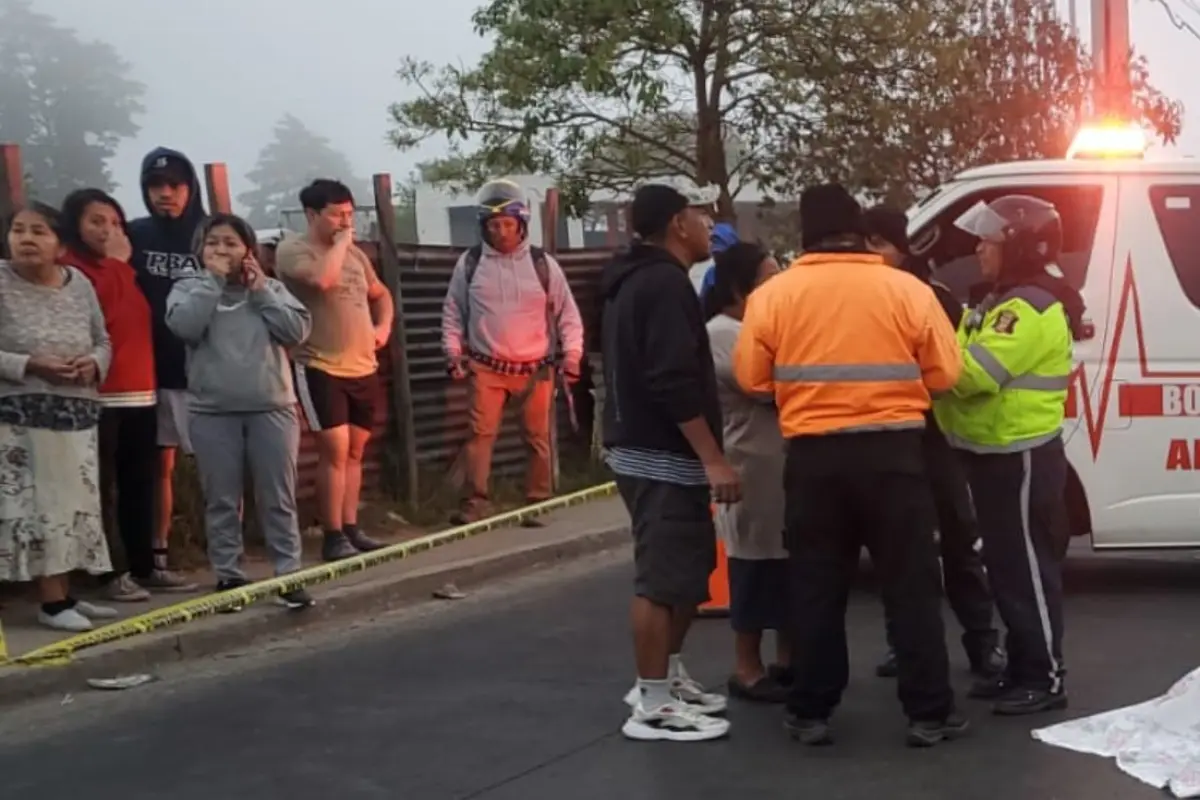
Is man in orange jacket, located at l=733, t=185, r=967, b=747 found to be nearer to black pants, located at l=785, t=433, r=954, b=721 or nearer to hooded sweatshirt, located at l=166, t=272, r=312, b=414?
black pants, located at l=785, t=433, r=954, b=721

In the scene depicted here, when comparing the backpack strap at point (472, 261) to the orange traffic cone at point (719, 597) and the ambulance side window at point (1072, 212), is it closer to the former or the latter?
the orange traffic cone at point (719, 597)

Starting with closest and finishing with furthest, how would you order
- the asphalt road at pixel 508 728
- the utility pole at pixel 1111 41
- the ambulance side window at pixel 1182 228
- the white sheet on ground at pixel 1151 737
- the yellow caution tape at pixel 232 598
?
the white sheet on ground at pixel 1151 737 < the asphalt road at pixel 508 728 < the yellow caution tape at pixel 232 598 < the ambulance side window at pixel 1182 228 < the utility pole at pixel 1111 41

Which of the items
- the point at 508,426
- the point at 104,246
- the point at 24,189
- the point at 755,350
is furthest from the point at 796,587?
the point at 508,426

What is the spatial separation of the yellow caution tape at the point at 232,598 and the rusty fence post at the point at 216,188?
211cm

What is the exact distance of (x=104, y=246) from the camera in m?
7.79

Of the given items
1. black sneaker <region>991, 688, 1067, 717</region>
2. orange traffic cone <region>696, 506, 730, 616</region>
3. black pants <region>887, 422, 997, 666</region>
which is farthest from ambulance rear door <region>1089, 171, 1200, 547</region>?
black sneaker <region>991, 688, 1067, 717</region>

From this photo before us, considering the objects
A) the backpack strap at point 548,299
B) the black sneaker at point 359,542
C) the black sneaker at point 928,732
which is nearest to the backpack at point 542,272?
the backpack strap at point 548,299

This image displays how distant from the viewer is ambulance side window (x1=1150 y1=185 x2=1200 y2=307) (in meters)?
7.57

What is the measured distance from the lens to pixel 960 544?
247 inches

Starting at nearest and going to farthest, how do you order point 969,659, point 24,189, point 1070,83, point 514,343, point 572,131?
point 969,659
point 24,189
point 514,343
point 572,131
point 1070,83

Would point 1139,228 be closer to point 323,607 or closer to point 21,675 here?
point 323,607

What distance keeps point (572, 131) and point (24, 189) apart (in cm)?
852

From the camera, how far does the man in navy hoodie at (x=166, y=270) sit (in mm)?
8125

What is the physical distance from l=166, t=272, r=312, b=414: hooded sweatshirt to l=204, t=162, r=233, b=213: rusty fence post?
5.55ft
